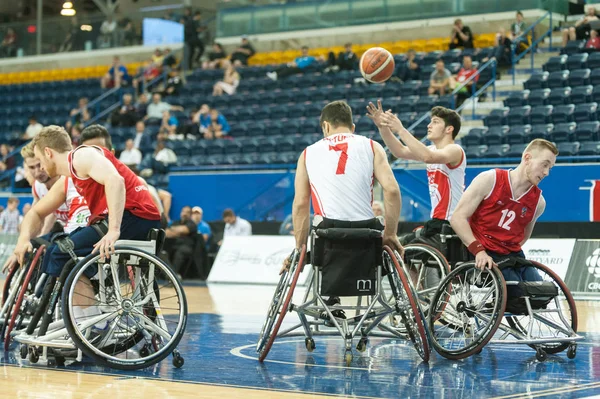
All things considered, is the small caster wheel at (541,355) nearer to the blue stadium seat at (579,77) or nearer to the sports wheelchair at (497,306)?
the sports wheelchair at (497,306)

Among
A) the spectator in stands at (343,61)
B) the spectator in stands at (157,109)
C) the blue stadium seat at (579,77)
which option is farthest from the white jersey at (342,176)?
the spectator in stands at (157,109)

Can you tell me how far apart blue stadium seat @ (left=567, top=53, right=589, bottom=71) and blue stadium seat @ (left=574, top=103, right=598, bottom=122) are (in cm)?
160

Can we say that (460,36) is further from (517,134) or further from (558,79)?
(517,134)

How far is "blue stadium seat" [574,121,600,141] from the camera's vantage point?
1620 cm

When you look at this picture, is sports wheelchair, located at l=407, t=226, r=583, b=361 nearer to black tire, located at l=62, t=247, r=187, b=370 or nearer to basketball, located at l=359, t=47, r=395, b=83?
black tire, located at l=62, t=247, r=187, b=370

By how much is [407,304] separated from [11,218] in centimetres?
1473

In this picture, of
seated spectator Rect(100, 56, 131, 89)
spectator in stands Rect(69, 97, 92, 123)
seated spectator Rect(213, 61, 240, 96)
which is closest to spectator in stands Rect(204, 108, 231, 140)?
seated spectator Rect(213, 61, 240, 96)

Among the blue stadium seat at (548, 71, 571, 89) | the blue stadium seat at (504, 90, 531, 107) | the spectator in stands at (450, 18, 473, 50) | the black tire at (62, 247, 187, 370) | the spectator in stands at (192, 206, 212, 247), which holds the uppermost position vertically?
the spectator in stands at (450, 18, 473, 50)

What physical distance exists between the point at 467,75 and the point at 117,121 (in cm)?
919

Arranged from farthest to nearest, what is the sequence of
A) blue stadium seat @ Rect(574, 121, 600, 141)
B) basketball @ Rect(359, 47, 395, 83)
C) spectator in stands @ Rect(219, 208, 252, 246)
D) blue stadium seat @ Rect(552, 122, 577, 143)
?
spectator in stands @ Rect(219, 208, 252, 246) → blue stadium seat @ Rect(552, 122, 577, 143) → blue stadium seat @ Rect(574, 121, 600, 141) → basketball @ Rect(359, 47, 395, 83)

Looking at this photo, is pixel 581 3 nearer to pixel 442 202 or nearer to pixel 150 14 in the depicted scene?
pixel 150 14

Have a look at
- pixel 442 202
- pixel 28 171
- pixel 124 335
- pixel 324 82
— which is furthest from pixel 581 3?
pixel 124 335

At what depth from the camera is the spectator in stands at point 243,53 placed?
2463 centimetres

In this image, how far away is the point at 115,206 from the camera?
6.27 metres
